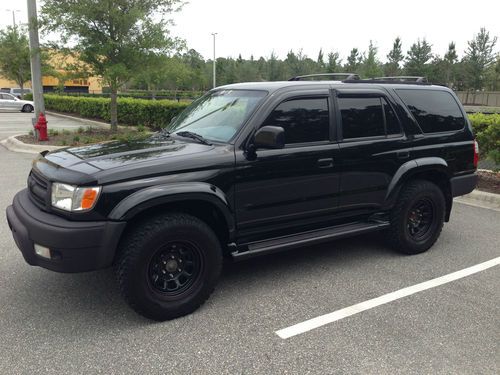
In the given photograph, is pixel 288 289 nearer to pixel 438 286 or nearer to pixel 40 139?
pixel 438 286

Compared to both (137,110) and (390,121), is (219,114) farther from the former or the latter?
(137,110)

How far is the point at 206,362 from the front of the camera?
2924mm

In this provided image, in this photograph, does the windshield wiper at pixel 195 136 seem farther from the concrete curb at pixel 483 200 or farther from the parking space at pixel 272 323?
the concrete curb at pixel 483 200

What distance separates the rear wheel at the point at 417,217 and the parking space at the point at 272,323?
0.60 ft

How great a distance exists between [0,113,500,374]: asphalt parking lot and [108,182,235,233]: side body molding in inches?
33.2

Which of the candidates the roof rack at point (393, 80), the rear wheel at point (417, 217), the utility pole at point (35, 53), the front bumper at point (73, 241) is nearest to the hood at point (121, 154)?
the front bumper at point (73, 241)

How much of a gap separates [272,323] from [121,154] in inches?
71.1

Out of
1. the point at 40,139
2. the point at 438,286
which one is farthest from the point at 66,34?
the point at 438,286

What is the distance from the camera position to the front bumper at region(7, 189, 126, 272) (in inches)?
121

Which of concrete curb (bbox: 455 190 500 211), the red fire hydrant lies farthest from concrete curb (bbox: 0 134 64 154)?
concrete curb (bbox: 455 190 500 211)

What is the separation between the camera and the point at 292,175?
13.0 feet

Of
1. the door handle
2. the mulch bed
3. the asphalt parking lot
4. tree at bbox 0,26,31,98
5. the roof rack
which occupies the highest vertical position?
tree at bbox 0,26,31,98

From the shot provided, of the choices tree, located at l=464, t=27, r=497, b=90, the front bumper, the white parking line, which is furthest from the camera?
tree, located at l=464, t=27, r=497, b=90

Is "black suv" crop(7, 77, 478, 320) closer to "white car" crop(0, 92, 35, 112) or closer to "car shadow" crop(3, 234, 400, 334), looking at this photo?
"car shadow" crop(3, 234, 400, 334)
